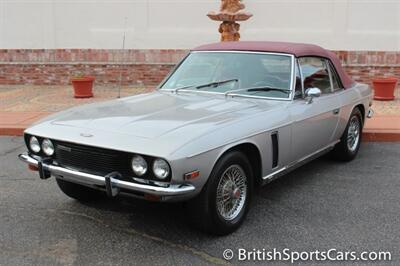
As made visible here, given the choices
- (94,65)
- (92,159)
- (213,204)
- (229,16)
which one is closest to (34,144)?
(92,159)

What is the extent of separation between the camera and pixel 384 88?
403 inches

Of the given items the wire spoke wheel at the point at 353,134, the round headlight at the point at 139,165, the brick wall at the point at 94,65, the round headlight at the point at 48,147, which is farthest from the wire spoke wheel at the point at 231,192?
the brick wall at the point at 94,65

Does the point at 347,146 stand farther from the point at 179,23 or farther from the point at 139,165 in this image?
the point at 179,23

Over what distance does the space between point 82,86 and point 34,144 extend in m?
7.15

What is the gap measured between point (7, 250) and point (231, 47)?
9.72 ft

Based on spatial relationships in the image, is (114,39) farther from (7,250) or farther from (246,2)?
(7,250)

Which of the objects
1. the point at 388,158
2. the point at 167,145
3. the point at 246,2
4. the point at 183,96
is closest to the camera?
the point at 167,145

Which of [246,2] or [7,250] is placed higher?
[246,2]

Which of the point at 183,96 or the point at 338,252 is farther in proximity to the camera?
the point at 183,96

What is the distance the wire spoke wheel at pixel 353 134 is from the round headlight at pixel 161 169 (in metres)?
3.31

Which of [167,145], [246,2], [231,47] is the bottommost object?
[167,145]

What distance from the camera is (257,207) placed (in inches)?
180

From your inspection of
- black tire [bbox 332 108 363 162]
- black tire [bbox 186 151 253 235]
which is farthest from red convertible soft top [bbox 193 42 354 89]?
black tire [bbox 186 151 253 235]

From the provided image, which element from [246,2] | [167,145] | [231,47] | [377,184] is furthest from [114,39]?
[167,145]
